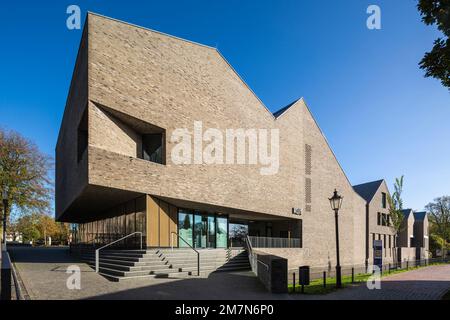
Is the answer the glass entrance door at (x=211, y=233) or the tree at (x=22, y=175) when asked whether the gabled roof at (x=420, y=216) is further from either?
the tree at (x=22, y=175)

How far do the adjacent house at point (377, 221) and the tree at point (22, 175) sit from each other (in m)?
36.3

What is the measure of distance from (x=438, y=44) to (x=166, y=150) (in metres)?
13.8

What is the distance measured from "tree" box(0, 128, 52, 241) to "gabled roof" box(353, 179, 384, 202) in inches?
1485

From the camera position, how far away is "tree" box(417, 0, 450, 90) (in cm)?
942

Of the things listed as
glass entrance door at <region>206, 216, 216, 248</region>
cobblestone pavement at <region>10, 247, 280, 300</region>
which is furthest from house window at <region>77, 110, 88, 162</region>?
glass entrance door at <region>206, 216, 216, 248</region>

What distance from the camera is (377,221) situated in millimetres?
42344


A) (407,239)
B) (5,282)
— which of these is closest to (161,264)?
(5,282)

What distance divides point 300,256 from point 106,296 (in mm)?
21807

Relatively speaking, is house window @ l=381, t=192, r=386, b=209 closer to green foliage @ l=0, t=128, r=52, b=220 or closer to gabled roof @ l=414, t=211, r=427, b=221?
gabled roof @ l=414, t=211, r=427, b=221

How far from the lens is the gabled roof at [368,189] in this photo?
1685 inches

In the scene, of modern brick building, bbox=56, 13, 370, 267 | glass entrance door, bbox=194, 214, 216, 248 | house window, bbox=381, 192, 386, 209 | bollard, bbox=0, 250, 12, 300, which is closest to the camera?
bollard, bbox=0, 250, 12, 300

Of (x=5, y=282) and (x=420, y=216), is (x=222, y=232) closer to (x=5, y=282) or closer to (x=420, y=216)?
(x=5, y=282)

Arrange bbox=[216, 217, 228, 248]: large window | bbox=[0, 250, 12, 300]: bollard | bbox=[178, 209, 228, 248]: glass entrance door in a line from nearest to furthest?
bbox=[0, 250, 12, 300]: bollard < bbox=[178, 209, 228, 248]: glass entrance door < bbox=[216, 217, 228, 248]: large window

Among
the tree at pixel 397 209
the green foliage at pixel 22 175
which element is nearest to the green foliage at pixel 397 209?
the tree at pixel 397 209
